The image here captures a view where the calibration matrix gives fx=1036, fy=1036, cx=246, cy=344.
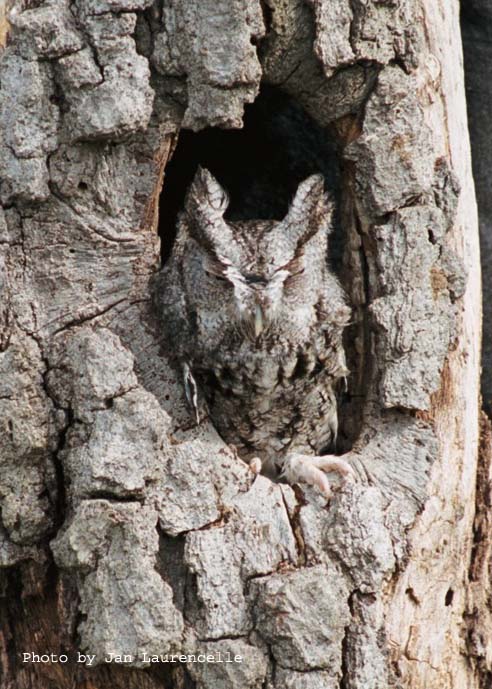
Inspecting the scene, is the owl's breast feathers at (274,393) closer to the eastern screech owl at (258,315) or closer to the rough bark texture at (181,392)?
the eastern screech owl at (258,315)

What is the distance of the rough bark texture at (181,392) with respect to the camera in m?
2.44

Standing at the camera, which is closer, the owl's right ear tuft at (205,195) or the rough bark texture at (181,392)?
the rough bark texture at (181,392)

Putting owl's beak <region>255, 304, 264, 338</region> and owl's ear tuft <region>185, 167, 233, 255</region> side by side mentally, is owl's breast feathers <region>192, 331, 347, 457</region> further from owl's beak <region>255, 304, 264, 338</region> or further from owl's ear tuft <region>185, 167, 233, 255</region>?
owl's ear tuft <region>185, 167, 233, 255</region>

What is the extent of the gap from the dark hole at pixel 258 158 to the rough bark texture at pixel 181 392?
71 cm

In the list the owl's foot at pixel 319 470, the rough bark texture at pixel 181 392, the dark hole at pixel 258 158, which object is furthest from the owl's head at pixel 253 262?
the dark hole at pixel 258 158

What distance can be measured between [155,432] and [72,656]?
A: 0.63 metres

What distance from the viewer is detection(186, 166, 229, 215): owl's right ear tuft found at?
2840 millimetres

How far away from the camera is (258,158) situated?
11.9ft

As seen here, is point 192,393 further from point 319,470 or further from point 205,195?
point 205,195

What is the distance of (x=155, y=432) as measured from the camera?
8.05ft

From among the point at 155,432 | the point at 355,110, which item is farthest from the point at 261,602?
the point at 355,110

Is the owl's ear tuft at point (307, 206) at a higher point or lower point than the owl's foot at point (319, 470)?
higher

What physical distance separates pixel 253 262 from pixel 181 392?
419 millimetres

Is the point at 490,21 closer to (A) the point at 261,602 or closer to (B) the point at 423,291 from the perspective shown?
(B) the point at 423,291
